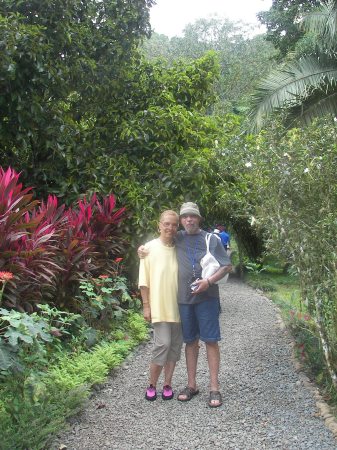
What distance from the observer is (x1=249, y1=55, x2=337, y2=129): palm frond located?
9922mm

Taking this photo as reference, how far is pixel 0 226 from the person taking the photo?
437cm

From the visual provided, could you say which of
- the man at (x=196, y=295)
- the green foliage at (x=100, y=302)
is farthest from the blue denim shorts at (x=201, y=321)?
the green foliage at (x=100, y=302)

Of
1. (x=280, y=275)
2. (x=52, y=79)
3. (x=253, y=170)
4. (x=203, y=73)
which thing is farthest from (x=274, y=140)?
(x=280, y=275)

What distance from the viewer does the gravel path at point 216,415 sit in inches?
148

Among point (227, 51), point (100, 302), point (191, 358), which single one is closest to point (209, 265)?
point (191, 358)

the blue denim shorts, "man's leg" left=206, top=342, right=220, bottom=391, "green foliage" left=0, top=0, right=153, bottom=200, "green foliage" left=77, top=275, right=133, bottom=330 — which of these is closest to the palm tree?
"green foliage" left=0, top=0, right=153, bottom=200

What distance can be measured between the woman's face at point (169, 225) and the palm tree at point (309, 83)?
5.71 meters

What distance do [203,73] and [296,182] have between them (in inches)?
181

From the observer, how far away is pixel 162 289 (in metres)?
4.44

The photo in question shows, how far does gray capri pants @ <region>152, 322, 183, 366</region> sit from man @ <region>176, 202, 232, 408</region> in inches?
4.1

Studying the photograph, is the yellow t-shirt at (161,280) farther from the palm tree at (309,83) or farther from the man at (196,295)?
the palm tree at (309,83)

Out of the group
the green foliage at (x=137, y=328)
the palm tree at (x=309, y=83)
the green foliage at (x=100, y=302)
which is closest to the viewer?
the green foliage at (x=100, y=302)

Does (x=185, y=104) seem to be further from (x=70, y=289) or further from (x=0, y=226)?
(x=0, y=226)

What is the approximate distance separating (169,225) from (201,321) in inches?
32.2
